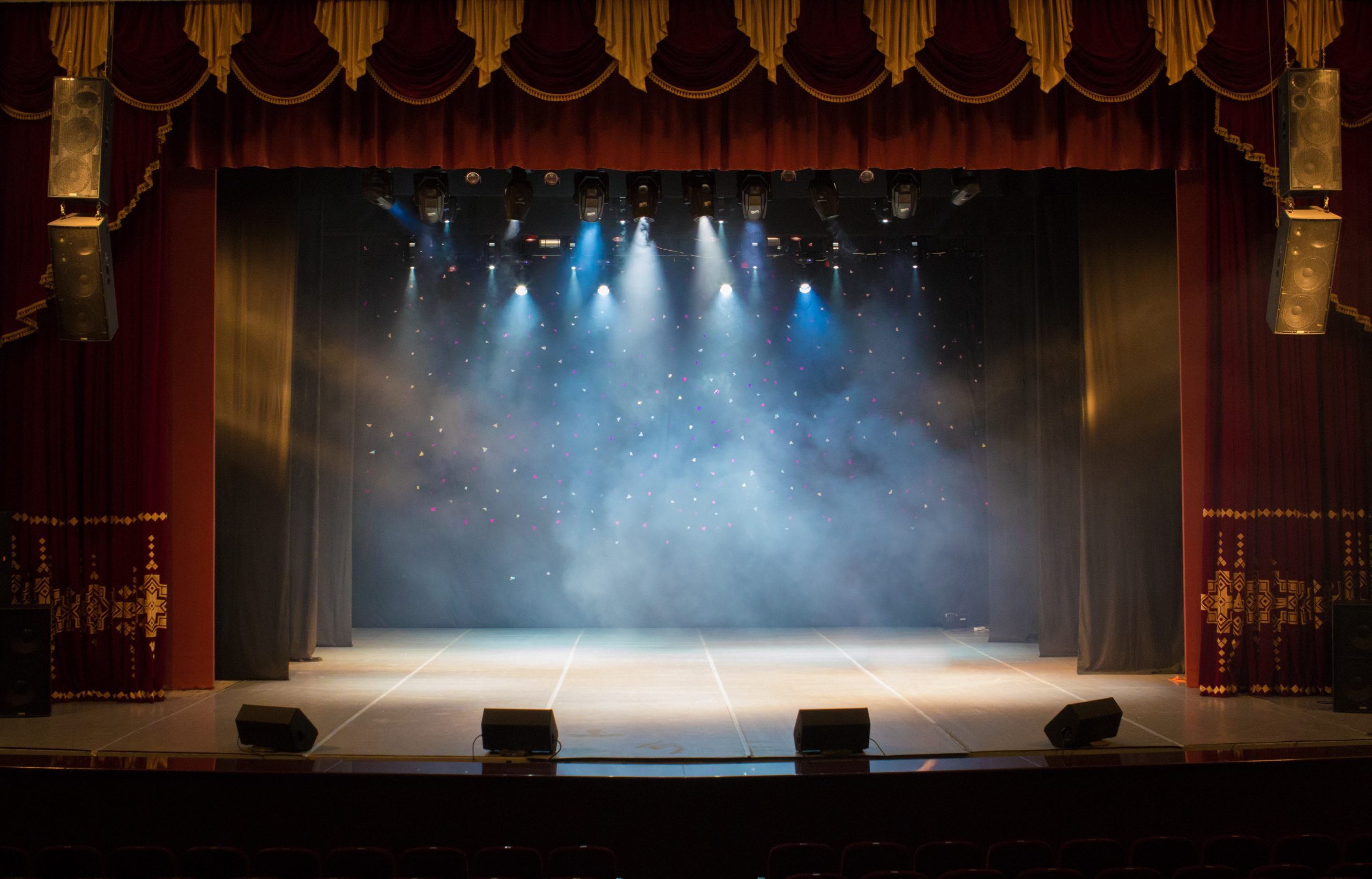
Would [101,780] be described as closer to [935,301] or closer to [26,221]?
[26,221]

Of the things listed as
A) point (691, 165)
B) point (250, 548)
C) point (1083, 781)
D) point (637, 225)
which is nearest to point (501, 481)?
point (637, 225)

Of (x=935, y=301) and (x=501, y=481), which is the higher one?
(x=935, y=301)

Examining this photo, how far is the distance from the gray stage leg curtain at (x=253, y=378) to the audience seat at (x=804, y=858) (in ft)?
18.1

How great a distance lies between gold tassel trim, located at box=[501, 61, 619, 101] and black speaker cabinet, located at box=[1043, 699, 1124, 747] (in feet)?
15.1

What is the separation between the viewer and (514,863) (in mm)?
3920

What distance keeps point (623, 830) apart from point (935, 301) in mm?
8404

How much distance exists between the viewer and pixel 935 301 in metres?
12.2

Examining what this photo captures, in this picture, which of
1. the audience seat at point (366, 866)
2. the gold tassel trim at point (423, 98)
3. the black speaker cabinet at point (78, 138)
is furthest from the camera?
the gold tassel trim at point (423, 98)

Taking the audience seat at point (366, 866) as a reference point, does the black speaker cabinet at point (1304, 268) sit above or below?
above

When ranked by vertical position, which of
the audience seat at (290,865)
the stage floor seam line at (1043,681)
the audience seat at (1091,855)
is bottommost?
the stage floor seam line at (1043,681)

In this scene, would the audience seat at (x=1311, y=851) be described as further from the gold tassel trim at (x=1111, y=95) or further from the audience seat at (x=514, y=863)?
the gold tassel trim at (x=1111, y=95)

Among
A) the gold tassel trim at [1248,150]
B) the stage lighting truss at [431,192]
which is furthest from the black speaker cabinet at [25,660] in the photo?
the gold tassel trim at [1248,150]

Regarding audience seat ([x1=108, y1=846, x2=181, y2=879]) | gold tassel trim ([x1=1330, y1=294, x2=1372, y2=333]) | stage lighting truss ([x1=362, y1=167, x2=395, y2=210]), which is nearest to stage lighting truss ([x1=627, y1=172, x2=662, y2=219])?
stage lighting truss ([x1=362, y1=167, x2=395, y2=210])

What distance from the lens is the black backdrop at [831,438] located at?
8.89m
